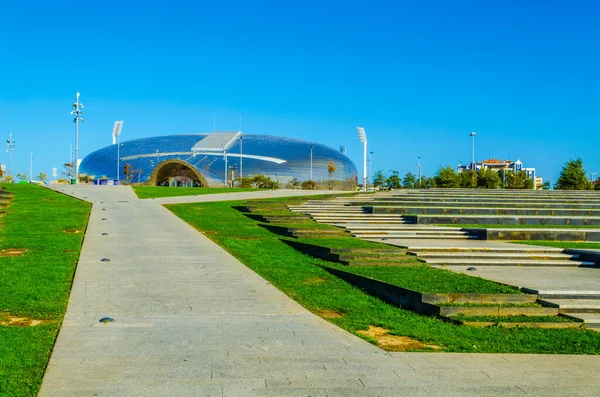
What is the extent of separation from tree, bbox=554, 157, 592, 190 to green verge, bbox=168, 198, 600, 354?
5085cm

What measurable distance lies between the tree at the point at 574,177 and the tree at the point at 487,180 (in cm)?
822

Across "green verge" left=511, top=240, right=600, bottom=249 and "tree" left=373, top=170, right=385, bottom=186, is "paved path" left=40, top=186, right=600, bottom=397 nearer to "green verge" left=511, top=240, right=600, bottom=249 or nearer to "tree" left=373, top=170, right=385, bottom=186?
"green verge" left=511, top=240, right=600, bottom=249

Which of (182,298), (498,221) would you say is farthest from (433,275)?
(498,221)

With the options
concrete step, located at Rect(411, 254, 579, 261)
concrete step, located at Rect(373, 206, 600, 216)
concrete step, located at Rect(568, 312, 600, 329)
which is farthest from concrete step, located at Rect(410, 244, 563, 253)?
concrete step, located at Rect(373, 206, 600, 216)

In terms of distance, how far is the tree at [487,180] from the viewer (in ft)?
216

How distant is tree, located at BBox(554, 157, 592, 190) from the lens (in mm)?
56906

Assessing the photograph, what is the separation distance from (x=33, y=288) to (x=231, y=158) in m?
99.8

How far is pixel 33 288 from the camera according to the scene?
8594mm

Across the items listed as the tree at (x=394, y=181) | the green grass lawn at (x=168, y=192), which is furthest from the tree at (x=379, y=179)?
the green grass lawn at (x=168, y=192)

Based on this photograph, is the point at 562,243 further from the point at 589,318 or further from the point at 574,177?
the point at 574,177

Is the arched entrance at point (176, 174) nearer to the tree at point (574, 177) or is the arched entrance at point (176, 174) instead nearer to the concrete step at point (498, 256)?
the tree at point (574, 177)

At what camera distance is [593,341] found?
6.73 m

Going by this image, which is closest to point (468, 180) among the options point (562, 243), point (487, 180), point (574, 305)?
point (487, 180)

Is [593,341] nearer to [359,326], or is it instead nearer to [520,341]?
[520,341]
